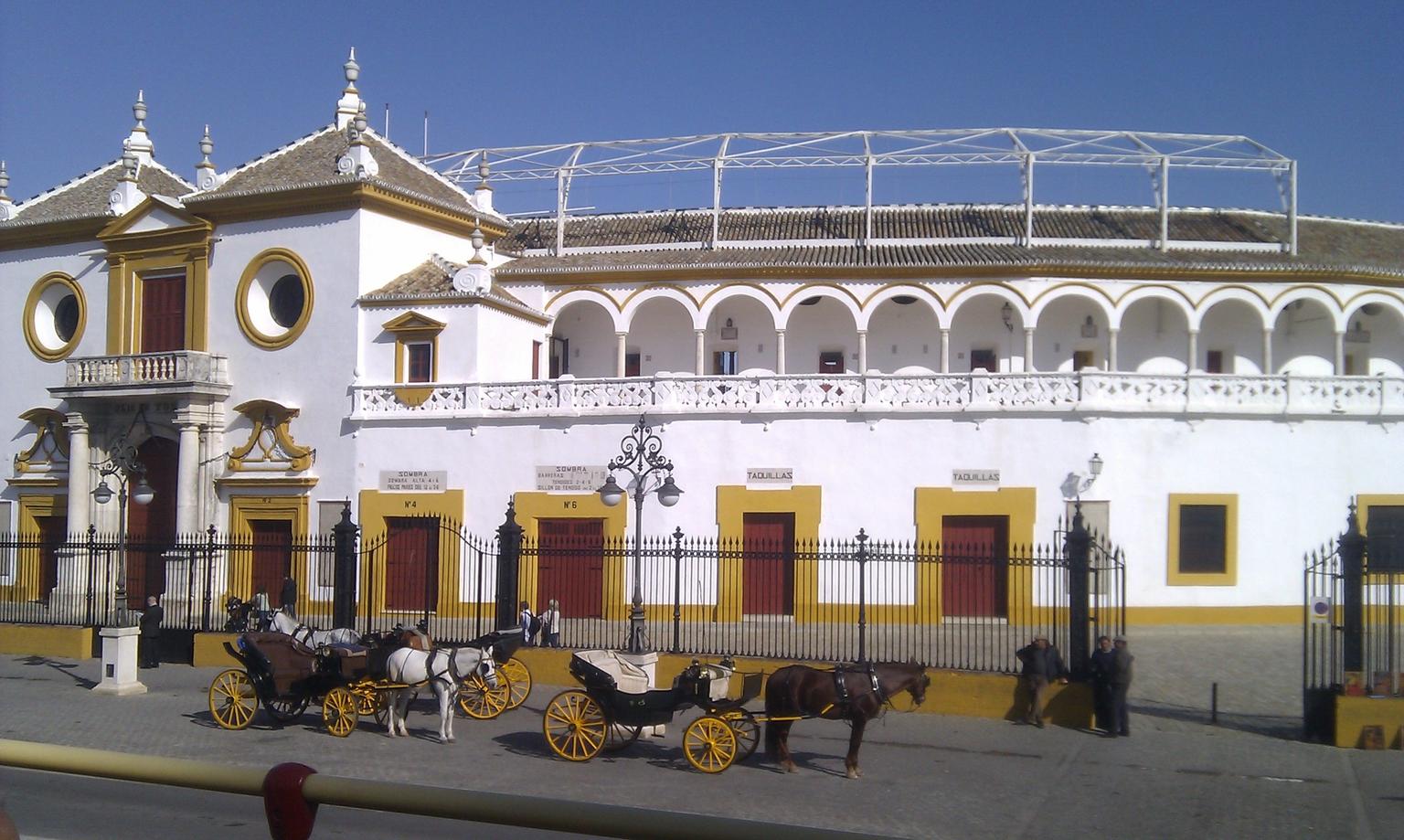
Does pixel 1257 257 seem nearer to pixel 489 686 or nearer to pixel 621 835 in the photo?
pixel 489 686

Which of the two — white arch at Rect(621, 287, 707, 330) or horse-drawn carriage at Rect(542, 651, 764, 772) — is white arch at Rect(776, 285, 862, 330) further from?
horse-drawn carriage at Rect(542, 651, 764, 772)

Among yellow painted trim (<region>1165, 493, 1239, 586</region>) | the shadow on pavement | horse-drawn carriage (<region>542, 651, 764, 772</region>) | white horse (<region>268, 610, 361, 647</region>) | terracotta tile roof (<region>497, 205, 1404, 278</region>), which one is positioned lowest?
the shadow on pavement

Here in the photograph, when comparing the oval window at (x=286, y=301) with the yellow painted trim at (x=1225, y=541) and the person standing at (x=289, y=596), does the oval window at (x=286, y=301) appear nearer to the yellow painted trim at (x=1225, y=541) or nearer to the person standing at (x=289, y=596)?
the person standing at (x=289, y=596)

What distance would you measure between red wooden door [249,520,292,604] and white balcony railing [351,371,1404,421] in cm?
611

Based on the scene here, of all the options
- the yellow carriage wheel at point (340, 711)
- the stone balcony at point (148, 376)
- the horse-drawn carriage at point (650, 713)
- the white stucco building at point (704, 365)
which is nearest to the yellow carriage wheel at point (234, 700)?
the yellow carriage wheel at point (340, 711)

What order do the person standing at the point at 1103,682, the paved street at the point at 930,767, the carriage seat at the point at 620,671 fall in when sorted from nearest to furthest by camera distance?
the paved street at the point at 930,767 → the carriage seat at the point at 620,671 → the person standing at the point at 1103,682

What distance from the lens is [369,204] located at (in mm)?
23938

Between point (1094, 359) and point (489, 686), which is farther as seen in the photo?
point (1094, 359)

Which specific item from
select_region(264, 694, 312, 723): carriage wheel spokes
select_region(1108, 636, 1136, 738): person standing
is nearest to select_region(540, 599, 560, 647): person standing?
select_region(264, 694, 312, 723): carriage wheel spokes

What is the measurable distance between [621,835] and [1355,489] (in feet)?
75.7

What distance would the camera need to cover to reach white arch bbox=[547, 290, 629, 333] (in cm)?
2572

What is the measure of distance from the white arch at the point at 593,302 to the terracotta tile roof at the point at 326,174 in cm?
282

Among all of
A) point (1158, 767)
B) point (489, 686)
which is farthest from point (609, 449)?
point (1158, 767)

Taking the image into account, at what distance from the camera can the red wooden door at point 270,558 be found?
23.8 meters
